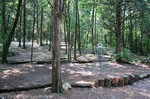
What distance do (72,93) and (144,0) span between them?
10.2 m

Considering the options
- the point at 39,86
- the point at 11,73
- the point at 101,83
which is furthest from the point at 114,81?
the point at 11,73

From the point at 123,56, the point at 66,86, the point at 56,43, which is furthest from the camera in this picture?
the point at 123,56

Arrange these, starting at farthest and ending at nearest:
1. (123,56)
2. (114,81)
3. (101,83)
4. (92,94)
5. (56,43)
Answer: (123,56)
(114,81)
(101,83)
(92,94)
(56,43)

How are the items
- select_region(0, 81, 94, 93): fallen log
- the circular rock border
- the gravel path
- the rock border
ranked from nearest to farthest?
the gravel path → select_region(0, 81, 94, 93): fallen log → the rock border → the circular rock border

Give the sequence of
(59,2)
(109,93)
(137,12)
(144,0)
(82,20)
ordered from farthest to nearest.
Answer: (82,20) < (137,12) < (144,0) < (109,93) < (59,2)

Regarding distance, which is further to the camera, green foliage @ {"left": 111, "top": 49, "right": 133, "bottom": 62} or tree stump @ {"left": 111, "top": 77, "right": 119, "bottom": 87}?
green foliage @ {"left": 111, "top": 49, "right": 133, "bottom": 62}

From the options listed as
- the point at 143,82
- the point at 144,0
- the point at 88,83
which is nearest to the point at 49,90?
the point at 88,83

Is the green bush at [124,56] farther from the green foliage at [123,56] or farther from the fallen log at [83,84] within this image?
the fallen log at [83,84]

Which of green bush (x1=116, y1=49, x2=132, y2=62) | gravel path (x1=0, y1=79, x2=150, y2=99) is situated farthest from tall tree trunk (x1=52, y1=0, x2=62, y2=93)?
green bush (x1=116, y1=49, x2=132, y2=62)

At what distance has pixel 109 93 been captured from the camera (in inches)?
392

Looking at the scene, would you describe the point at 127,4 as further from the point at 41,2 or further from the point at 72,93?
the point at 72,93

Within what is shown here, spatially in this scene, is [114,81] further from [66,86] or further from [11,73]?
[11,73]

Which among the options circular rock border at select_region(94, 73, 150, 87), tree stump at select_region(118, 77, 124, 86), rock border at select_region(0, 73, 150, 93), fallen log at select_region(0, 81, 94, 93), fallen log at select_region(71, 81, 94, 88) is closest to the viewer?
fallen log at select_region(0, 81, 94, 93)

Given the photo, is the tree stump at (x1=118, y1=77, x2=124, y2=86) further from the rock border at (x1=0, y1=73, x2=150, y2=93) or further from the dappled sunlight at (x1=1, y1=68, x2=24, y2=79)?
the dappled sunlight at (x1=1, y1=68, x2=24, y2=79)
